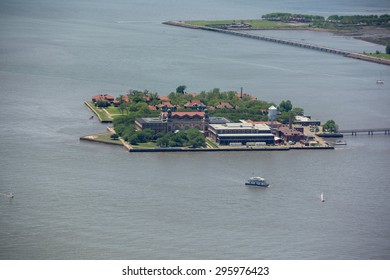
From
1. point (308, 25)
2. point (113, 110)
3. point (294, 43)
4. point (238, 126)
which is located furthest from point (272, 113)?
point (308, 25)

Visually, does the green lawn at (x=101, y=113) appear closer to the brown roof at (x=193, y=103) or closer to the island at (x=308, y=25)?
the brown roof at (x=193, y=103)

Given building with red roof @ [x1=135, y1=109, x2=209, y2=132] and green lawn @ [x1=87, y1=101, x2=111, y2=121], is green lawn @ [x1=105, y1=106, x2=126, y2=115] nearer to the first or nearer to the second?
green lawn @ [x1=87, y1=101, x2=111, y2=121]

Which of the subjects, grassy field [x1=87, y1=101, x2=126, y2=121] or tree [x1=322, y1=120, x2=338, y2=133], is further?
grassy field [x1=87, y1=101, x2=126, y2=121]

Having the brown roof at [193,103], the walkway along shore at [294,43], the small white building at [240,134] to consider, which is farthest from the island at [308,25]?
the small white building at [240,134]

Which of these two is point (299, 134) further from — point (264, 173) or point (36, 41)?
point (36, 41)

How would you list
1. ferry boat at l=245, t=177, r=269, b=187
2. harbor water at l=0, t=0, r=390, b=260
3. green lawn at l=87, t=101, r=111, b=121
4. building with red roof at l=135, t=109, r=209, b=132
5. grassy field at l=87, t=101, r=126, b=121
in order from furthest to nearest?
grassy field at l=87, t=101, r=126, b=121 → green lawn at l=87, t=101, r=111, b=121 → building with red roof at l=135, t=109, r=209, b=132 → ferry boat at l=245, t=177, r=269, b=187 → harbor water at l=0, t=0, r=390, b=260

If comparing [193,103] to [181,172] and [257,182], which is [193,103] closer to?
[181,172]

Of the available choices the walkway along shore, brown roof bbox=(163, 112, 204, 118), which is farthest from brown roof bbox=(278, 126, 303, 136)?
the walkway along shore
